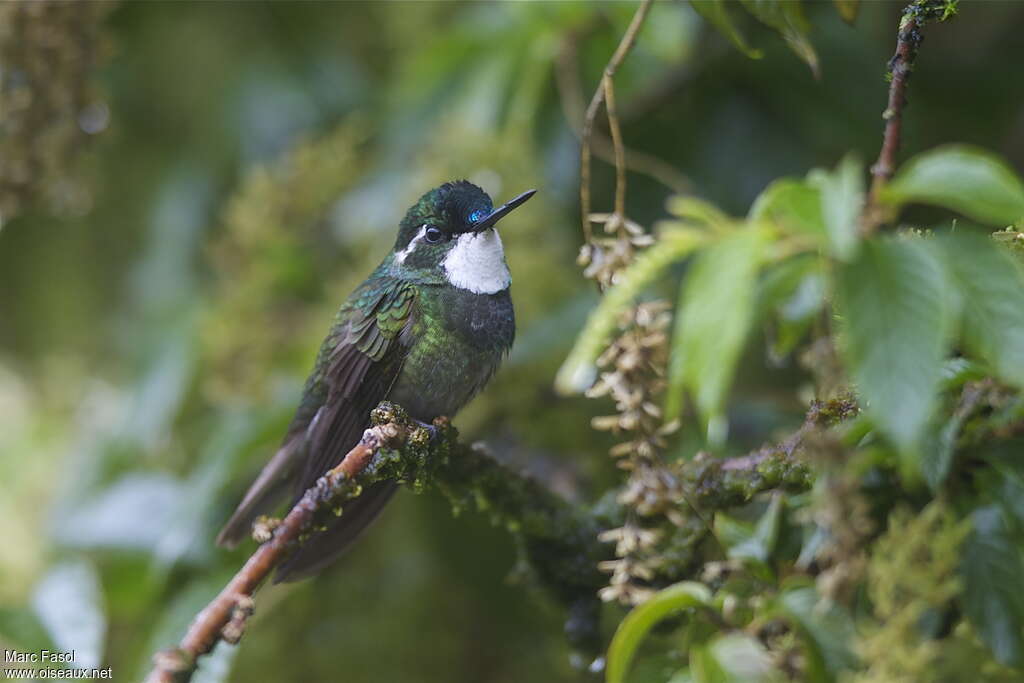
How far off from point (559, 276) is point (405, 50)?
49.7 inches

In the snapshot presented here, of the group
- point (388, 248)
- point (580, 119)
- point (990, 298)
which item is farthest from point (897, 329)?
point (388, 248)

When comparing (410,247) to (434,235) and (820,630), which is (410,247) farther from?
(820,630)

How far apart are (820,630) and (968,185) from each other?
0.51 meters

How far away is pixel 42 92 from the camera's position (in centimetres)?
304

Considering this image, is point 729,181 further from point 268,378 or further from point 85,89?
point 85,89

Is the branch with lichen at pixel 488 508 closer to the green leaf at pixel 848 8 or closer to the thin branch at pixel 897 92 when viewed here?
the thin branch at pixel 897 92

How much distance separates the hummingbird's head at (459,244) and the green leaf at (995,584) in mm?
1124

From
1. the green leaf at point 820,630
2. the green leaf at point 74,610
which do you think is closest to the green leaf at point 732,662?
the green leaf at point 820,630

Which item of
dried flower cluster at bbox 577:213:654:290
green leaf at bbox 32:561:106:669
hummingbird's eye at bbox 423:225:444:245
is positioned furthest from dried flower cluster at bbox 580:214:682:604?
green leaf at bbox 32:561:106:669

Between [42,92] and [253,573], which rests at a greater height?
[42,92]

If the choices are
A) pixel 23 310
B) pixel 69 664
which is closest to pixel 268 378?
pixel 69 664

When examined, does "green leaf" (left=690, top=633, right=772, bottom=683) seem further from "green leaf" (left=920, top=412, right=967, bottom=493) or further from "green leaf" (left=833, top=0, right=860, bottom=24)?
"green leaf" (left=833, top=0, right=860, bottom=24)

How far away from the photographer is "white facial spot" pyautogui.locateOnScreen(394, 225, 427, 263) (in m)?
2.21

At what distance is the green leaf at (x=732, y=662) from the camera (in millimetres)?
1169
